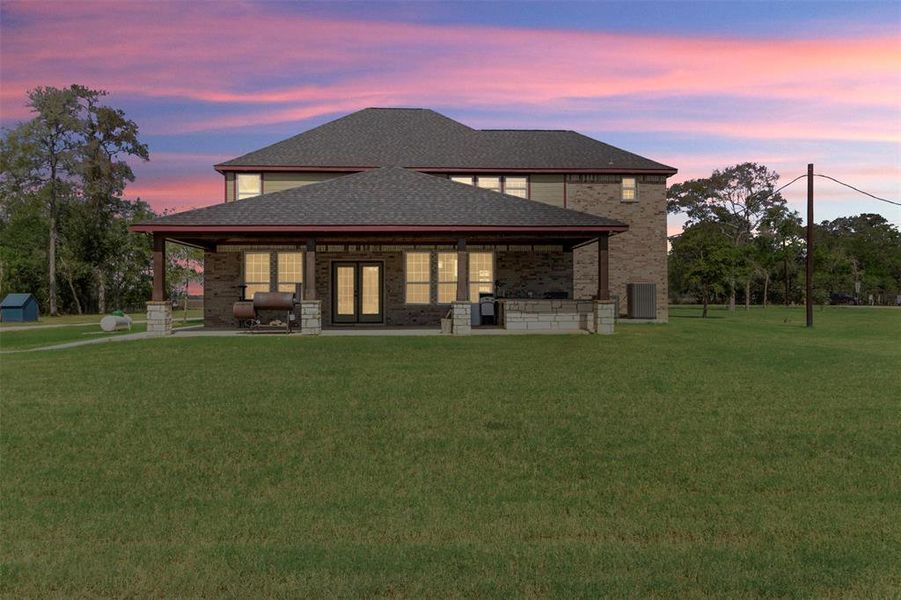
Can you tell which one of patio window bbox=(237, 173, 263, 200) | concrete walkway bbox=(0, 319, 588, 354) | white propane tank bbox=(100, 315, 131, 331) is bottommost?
concrete walkway bbox=(0, 319, 588, 354)

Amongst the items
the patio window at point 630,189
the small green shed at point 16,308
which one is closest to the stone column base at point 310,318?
the patio window at point 630,189

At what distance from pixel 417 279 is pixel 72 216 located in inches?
1470

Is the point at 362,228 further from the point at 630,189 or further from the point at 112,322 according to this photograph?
the point at 630,189

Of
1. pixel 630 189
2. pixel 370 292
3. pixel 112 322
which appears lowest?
pixel 112 322

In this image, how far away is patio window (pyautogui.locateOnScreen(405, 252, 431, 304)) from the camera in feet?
86.0

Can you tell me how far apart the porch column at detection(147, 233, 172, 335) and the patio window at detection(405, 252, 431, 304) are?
8900mm

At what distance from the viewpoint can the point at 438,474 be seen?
5957 millimetres

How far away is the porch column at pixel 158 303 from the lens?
2106 cm

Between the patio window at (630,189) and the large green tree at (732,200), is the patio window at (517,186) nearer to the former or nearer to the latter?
the patio window at (630,189)

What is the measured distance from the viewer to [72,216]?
50750 mm

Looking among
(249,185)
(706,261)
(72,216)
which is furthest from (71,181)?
(706,261)

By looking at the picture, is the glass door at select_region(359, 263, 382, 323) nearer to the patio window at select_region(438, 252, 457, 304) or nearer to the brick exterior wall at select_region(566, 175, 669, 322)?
the patio window at select_region(438, 252, 457, 304)

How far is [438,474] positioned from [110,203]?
2133 inches

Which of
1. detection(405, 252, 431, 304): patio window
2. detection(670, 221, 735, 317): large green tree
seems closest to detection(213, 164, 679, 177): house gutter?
detection(405, 252, 431, 304): patio window
